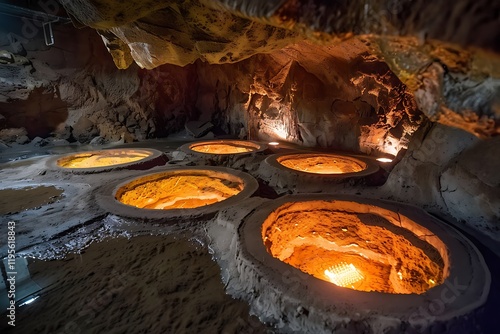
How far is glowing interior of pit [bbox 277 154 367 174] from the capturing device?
8.00 metres

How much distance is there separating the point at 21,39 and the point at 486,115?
1700 cm

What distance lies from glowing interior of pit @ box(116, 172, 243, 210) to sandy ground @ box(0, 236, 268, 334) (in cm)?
256

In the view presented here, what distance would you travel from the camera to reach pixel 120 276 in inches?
130

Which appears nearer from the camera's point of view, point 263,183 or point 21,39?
point 263,183

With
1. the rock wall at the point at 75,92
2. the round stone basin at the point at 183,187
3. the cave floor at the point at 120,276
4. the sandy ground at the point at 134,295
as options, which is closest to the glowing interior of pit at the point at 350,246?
the cave floor at the point at 120,276

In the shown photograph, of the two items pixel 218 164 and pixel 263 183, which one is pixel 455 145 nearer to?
pixel 263 183

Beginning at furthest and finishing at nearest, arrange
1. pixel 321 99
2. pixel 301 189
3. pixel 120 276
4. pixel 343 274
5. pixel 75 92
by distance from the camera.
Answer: pixel 75 92
pixel 321 99
pixel 301 189
pixel 343 274
pixel 120 276

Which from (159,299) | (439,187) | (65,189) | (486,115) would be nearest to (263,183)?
(439,187)

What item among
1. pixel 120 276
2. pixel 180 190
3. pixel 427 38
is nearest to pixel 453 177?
pixel 427 38

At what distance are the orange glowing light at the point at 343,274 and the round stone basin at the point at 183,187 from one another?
7.63 ft

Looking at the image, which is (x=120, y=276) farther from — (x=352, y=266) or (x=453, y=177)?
(x=453, y=177)

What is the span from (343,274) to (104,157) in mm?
8770

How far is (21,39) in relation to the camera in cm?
1234

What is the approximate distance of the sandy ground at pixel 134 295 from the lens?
104 inches
